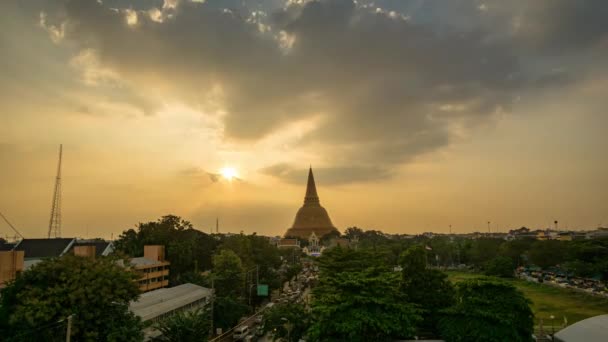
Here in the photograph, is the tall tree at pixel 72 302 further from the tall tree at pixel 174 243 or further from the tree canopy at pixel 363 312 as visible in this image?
the tall tree at pixel 174 243

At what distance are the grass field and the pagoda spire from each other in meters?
132

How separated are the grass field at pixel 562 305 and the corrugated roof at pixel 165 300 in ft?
96.2

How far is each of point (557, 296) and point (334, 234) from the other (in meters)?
126

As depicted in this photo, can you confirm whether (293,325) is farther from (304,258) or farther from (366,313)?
(304,258)

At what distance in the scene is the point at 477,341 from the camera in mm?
24781

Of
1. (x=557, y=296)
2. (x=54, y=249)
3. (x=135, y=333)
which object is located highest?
(x=54, y=249)

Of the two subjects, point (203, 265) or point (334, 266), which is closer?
point (334, 266)

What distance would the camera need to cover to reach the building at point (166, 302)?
3429 centimetres

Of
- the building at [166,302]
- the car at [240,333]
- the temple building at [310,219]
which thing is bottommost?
the car at [240,333]

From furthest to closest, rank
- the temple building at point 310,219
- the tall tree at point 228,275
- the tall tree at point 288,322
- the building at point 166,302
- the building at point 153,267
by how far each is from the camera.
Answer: the temple building at point 310,219 < the building at point 153,267 < the tall tree at point 228,275 < the building at point 166,302 < the tall tree at point 288,322

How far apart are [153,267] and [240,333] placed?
2226cm

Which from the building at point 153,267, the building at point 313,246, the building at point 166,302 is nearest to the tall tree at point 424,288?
the building at point 166,302

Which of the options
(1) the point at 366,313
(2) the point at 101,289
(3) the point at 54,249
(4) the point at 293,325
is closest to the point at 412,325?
(1) the point at 366,313

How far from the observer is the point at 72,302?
853 inches
